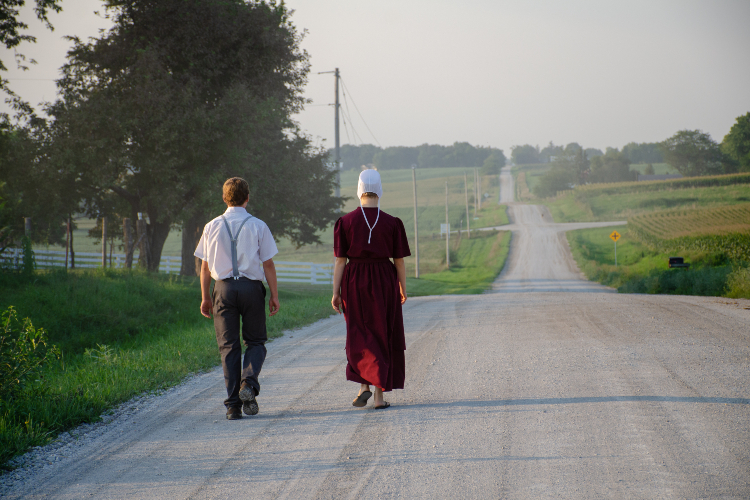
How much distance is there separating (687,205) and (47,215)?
133 feet

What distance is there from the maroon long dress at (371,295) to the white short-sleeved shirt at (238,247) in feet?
2.23

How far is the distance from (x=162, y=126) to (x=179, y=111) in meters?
0.92

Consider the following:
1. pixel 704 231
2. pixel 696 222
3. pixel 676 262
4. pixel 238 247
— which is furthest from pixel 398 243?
pixel 696 222

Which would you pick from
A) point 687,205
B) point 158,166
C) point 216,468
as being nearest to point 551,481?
point 216,468

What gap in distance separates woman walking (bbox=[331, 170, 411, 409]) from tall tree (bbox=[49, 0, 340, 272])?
1545cm

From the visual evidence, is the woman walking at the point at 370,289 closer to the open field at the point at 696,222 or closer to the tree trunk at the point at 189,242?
the tree trunk at the point at 189,242

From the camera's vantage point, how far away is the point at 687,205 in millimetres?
40094

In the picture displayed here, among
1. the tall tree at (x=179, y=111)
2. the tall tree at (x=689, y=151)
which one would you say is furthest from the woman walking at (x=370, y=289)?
the tall tree at (x=689, y=151)

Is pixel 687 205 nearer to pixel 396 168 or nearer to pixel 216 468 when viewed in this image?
pixel 216 468

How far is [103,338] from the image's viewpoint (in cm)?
1218

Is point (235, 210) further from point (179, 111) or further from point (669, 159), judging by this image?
point (669, 159)

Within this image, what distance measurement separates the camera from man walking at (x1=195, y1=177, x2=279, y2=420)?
488cm

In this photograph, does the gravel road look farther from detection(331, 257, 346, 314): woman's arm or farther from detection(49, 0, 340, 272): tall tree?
detection(49, 0, 340, 272): tall tree

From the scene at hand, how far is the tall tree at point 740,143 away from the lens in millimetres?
34028
